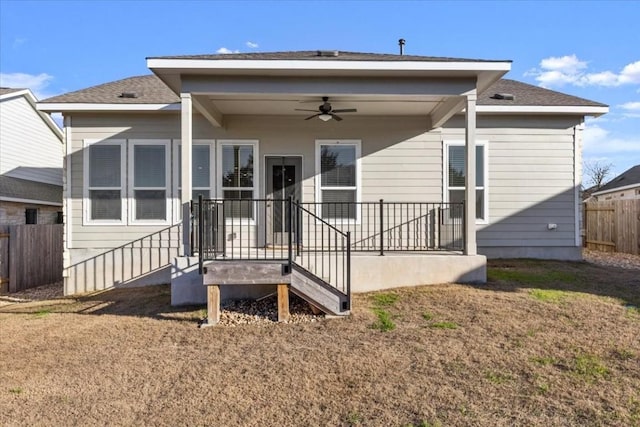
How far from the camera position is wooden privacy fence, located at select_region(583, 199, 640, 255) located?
11.4m

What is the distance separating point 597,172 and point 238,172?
3847 cm

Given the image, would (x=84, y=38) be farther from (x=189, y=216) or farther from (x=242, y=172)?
(x=189, y=216)

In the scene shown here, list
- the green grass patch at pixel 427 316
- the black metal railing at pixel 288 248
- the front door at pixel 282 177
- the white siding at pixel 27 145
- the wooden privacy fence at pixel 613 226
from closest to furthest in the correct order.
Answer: the green grass patch at pixel 427 316
the black metal railing at pixel 288 248
the front door at pixel 282 177
the wooden privacy fence at pixel 613 226
the white siding at pixel 27 145

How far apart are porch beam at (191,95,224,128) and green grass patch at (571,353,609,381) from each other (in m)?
6.00

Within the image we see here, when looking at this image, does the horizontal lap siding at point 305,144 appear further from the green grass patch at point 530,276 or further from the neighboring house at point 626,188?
the neighboring house at point 626,188

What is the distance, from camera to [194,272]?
603cm

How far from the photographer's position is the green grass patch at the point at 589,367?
11.4ft

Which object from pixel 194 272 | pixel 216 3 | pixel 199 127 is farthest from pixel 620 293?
pixel 216 3

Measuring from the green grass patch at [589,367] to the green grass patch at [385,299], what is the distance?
93.2 inches

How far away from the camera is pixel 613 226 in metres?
12.4

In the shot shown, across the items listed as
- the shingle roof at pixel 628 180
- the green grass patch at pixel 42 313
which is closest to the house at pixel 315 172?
the green grass patch at pixel 42 313

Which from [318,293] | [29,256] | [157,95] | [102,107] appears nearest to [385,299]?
[318,293]

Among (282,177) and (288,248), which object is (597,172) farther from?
(288,248)

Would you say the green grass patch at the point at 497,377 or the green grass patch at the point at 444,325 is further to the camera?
the green grass patch at the point at 444,325
